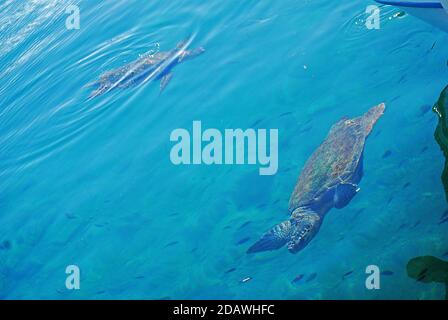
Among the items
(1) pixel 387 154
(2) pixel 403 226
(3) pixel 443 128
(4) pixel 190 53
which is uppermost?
(4) pixel 190 53

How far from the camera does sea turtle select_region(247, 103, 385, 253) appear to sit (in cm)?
430

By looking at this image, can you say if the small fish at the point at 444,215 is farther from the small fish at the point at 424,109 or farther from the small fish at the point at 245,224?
the small fish at the point at 245,224

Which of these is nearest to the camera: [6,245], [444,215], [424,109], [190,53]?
[444,215]

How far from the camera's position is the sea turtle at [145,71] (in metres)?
6.06

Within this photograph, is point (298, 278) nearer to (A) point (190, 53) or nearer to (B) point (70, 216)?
(B) point (70, 216)

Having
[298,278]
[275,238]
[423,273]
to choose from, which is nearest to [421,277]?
[423,273]

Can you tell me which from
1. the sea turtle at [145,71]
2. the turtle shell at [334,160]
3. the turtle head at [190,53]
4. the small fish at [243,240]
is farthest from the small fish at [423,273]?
the turtle head at [190,53]

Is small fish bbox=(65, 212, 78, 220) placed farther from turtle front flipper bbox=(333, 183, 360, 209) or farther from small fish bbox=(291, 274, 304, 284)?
turtle front flipper bbox=(333, 183, 360, 209)

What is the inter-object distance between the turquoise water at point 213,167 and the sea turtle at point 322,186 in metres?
0.09

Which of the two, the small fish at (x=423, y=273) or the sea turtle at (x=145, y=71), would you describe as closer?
the small fish at (x=423, y=273)

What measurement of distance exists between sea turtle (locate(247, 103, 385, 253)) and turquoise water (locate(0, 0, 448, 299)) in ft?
0.30

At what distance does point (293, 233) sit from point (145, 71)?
112 inches

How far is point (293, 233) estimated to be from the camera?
429 cm
